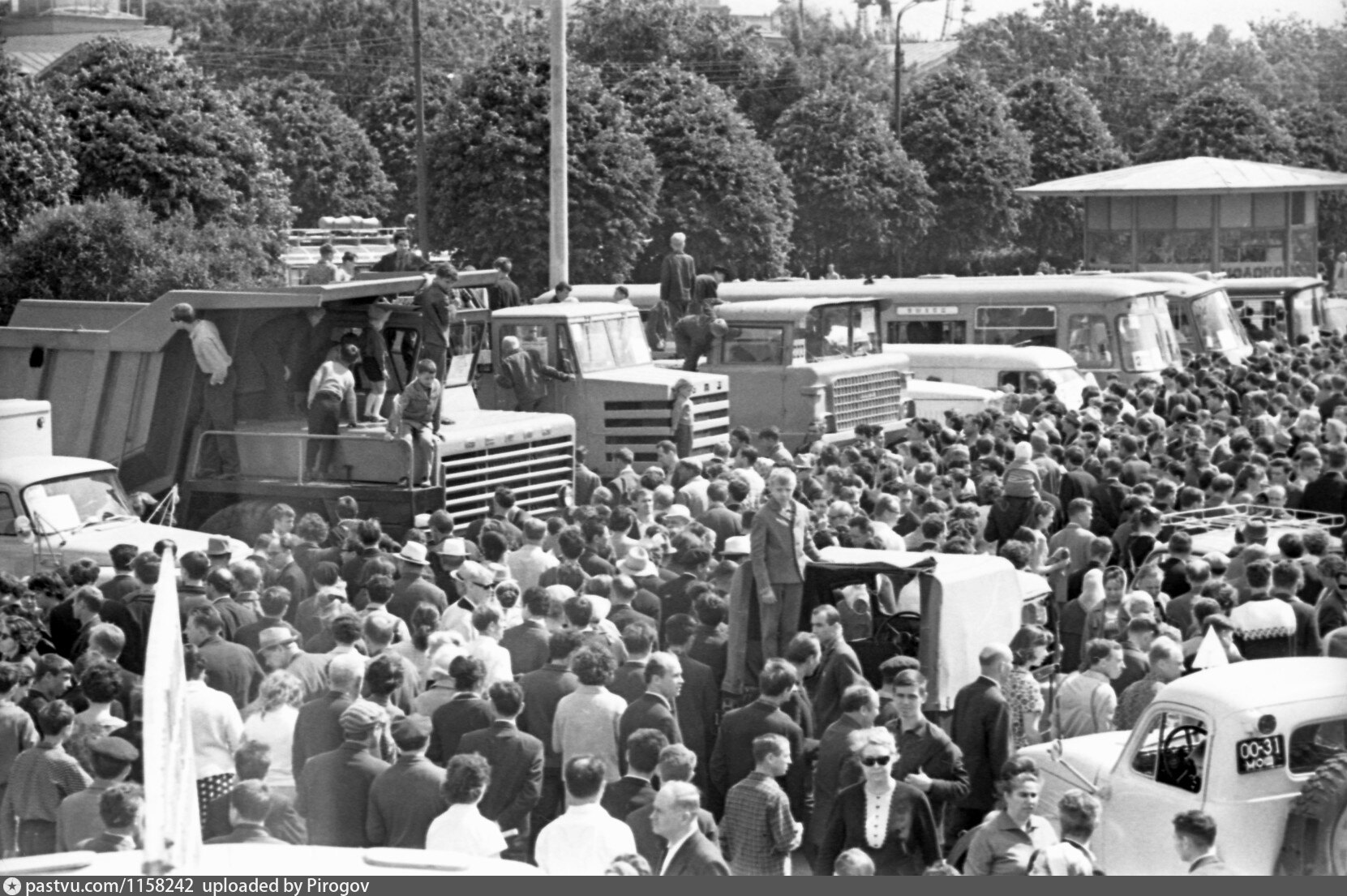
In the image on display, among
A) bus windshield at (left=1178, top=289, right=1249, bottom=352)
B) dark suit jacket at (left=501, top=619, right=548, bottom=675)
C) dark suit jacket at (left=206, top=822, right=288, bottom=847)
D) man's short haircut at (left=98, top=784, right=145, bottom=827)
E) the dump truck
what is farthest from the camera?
bus windshield at (left=1178, top=289, right=1249, bottom=352)

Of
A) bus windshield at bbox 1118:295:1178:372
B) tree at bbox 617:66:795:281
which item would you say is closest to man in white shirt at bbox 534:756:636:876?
bus windshield at bbox 1118:295:1178:372

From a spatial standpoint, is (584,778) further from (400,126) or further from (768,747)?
(400,126)

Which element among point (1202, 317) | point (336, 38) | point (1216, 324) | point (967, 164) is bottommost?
point (1216, 324)

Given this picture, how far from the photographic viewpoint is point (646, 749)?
319 inches

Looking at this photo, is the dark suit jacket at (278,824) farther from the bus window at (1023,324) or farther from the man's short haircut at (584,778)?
the bus window at (1023,324)

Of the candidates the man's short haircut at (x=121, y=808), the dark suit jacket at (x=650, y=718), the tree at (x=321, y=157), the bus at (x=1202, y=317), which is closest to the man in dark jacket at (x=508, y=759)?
the dark suit jacket at (x=650, y=718)

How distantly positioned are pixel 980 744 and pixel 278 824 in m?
3.26

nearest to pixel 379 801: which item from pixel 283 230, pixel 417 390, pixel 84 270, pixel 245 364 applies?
pixel 417 390

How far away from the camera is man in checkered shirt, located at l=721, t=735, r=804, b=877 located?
802cm

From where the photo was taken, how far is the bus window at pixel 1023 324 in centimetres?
2722

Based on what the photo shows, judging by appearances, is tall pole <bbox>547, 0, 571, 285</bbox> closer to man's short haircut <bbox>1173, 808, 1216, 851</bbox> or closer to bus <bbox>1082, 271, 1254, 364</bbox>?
bus <bbox>1082, 271, 1254, 364</bbox>

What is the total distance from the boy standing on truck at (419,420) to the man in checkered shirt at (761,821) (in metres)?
8.55

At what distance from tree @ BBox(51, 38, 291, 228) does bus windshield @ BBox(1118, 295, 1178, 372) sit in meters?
15.4

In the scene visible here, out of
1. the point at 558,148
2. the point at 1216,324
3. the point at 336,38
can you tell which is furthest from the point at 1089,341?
the point at 336,38
